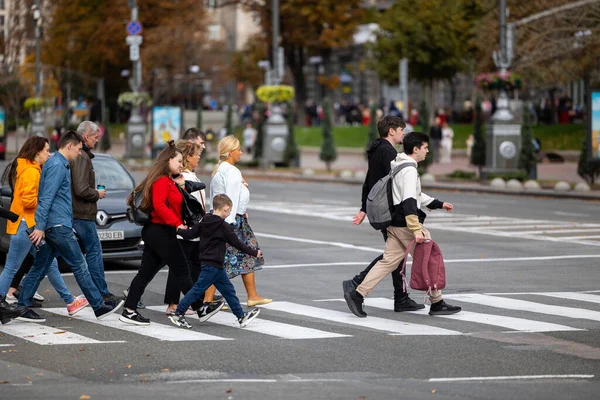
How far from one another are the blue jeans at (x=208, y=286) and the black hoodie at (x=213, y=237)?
0.06m

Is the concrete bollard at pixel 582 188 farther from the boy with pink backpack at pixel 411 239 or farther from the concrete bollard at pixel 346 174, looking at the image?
the boy with pink backpack at pixel 411 239

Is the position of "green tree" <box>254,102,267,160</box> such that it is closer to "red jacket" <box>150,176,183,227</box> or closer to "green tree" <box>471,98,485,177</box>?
"green tree" <box>471,98,485,177</box>

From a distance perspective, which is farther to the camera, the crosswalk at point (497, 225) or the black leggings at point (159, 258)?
the crosswalk at point (497, 225)

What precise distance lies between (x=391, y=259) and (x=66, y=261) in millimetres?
2939

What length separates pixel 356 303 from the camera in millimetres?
12469

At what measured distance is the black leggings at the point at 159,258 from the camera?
1206 cm

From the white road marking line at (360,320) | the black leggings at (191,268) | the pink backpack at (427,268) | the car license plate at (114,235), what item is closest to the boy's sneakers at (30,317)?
the black leggings at (191,268)

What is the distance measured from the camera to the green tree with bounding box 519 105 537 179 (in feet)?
125

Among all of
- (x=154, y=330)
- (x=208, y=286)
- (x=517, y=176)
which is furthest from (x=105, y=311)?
(x=517, y=176)

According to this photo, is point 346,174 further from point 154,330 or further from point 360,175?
point 154,330

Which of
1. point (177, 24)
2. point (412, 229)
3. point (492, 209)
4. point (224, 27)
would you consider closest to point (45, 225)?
point (412, 229)

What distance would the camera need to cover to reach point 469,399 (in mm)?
8438

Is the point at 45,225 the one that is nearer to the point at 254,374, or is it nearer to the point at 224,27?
the point at 254,374

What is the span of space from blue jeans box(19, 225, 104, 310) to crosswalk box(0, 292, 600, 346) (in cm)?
25
